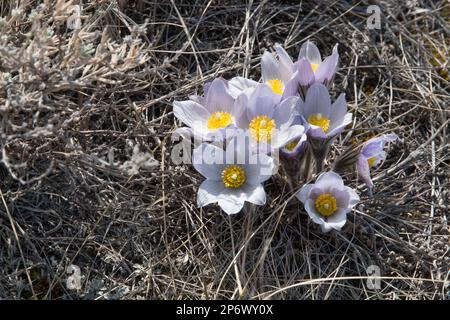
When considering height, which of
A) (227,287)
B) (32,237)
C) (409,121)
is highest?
(409,121)

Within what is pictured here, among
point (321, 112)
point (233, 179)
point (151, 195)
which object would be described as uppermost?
point (321, 112)

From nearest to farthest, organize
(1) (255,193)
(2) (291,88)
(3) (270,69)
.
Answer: (1) (255,193) < (2) (291,88) < (3) (270,69)

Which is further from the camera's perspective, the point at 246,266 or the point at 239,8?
the point at 239,8

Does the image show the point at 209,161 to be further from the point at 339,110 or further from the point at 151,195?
the point at 339,110

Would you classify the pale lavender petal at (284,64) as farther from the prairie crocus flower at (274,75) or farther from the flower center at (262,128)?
the flower center at (262,128)

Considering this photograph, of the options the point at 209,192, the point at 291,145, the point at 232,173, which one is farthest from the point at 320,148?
the point at 209,192

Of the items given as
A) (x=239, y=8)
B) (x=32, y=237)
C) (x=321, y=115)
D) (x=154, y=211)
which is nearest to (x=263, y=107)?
(x=321, y=115)

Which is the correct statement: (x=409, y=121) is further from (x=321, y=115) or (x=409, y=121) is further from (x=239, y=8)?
(x=239, y=8)
